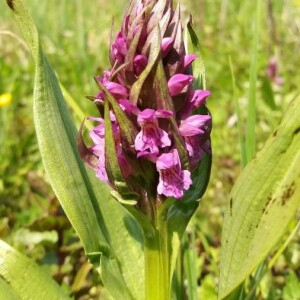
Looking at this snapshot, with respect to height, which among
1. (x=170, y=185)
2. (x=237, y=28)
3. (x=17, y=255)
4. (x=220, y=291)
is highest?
(x=170, y=185)

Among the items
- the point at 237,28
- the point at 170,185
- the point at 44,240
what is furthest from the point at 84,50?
the point at 170,185

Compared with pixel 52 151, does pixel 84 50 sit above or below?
below

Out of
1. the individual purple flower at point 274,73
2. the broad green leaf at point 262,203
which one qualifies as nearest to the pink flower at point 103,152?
the broad green leaf at point 262,203

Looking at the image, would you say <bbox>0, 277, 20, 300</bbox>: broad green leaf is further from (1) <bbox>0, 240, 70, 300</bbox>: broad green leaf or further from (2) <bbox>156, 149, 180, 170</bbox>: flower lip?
(2) <bbox>156, 149, 180, 170</bbox>: flower lip

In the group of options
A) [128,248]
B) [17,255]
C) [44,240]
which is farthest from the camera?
[44,240]

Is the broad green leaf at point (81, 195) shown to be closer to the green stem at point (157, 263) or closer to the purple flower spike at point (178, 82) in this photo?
the green stem at point (157, 263)

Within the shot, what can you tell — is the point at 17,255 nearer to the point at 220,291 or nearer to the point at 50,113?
the point at 50,113

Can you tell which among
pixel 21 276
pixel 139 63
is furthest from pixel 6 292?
pixel 139 63
